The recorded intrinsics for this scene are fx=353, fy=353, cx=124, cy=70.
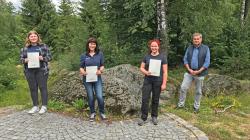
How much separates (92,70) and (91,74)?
89 mm

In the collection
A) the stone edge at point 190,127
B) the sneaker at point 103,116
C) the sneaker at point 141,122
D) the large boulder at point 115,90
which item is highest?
the large boulder at point 115,90

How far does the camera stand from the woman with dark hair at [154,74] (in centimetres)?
743

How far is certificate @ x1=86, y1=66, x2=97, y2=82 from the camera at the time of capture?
7602mm

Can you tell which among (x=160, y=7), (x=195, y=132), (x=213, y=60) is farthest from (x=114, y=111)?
(x=213, y=60)

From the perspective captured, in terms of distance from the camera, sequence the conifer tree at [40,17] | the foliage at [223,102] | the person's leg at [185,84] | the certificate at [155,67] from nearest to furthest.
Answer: the certificate at [155,67] < the person's leg at [185,84] < the foliage at [223,102] < the conifer tree at [40,17]

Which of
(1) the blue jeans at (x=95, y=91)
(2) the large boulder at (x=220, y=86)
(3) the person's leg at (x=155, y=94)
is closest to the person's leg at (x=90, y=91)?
(1) the blue jeans at (x=95, y=91)

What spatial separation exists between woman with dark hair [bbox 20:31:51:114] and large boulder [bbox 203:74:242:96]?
527 centimetres

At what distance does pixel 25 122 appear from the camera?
300 inches

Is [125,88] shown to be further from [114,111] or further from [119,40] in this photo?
[119,40]

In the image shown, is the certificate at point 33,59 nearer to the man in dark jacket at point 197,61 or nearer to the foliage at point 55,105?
the foliage at point 55,105

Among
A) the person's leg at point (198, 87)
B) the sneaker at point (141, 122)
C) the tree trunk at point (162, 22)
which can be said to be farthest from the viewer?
the tree trunk at point (162, 22)

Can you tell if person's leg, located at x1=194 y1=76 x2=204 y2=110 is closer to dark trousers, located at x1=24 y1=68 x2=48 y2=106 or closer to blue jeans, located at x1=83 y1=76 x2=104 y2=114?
blue jeans, located at x1=83 y1=76 x2=104 y2=114

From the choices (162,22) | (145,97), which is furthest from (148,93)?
(162,22)

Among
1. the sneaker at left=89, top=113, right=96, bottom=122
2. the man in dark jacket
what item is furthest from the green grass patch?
the man in dark jacket
